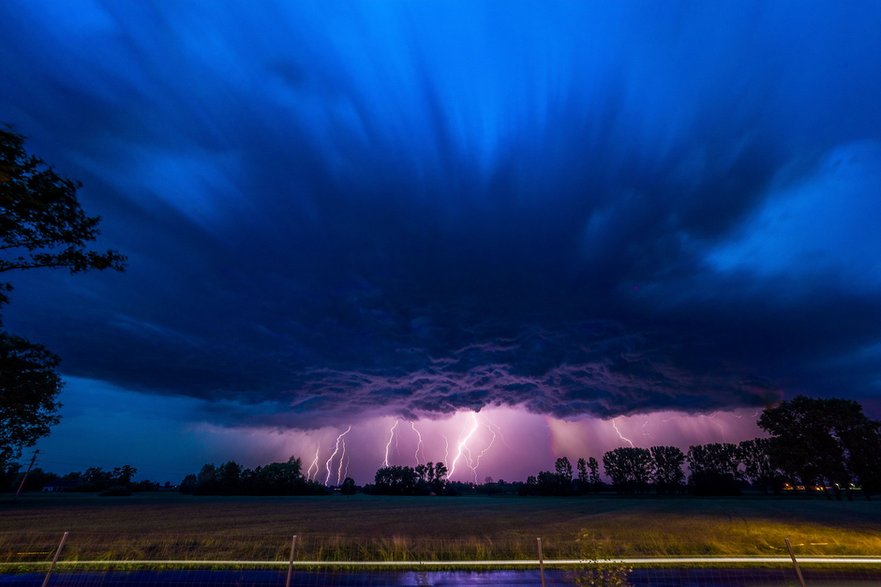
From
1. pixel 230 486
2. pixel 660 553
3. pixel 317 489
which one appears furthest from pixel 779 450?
pixel 230 486

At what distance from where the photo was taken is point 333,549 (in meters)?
22.4

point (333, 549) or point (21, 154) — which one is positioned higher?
point (21, 154)

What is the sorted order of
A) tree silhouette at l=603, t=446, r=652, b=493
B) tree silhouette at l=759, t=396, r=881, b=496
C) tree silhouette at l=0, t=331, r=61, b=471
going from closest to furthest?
1. tree silhouette at l=0, t=331, r=61, b=471
2. tree silhouette at l=759, t=396, r=881, b=496
3. tree silhouette at l=603, t=446, r=652, b=493

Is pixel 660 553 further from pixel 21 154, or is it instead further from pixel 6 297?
pixel 6 297

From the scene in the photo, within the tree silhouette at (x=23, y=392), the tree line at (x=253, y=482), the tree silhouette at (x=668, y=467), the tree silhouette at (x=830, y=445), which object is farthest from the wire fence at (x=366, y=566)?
the tree silhouette at (x=668, y=467)

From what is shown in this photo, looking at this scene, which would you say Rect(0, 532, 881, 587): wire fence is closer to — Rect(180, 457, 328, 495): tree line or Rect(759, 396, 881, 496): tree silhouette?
Rect(759, 396, 881, 496): tree silhouette

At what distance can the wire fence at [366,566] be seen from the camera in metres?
16.4

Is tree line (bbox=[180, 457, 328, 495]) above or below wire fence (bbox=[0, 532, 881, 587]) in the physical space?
above

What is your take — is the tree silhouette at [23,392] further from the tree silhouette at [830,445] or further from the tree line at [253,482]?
the tree silhouette at [830,445]

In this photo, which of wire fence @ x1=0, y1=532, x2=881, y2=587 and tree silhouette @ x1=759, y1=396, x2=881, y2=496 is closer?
wire fence @ x1=0, y1=532, x2=881, y2=587

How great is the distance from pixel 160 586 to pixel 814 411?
11355 cm

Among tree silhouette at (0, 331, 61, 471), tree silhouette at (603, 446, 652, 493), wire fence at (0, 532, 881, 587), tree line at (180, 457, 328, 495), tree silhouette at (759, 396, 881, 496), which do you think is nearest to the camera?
wire fence at (0, 532, 881, 587)

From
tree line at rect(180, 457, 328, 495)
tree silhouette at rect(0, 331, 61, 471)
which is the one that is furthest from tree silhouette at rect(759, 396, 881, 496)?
tree line at rect(180, 457, 328, 495)

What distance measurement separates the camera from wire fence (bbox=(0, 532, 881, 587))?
16391mm
